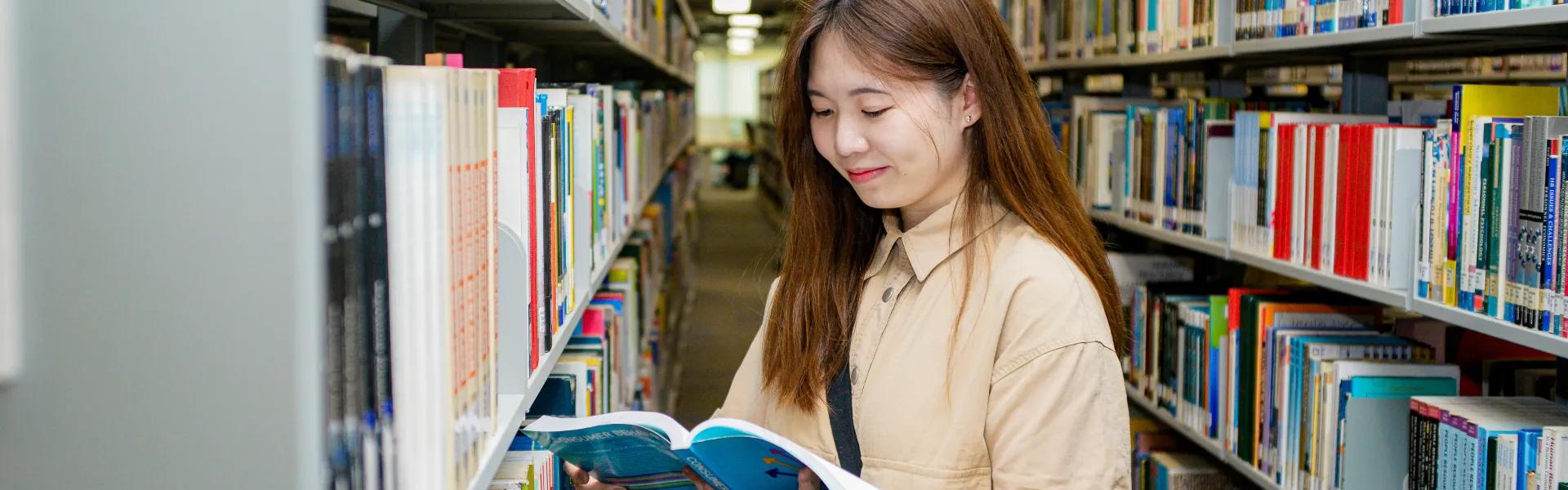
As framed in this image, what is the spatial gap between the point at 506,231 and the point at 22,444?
1.89ft

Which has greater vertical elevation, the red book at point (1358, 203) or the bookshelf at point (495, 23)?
the bookshelf at point (495, 23)

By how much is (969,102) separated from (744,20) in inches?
430

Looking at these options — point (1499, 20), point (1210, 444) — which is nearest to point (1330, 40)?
point (1499, 20)

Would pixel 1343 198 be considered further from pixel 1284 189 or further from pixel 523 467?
pixel 523 467

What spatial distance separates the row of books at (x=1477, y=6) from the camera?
172 cm

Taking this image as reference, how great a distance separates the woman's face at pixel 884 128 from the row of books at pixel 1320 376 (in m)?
1.01

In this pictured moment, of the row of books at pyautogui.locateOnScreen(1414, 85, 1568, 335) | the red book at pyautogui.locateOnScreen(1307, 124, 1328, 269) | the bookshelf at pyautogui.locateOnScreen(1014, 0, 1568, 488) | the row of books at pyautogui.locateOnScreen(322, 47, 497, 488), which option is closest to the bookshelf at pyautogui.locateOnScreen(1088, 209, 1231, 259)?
the bookshelf at pyautogui.locateOnScreen(1014, 0, 1568, 488)

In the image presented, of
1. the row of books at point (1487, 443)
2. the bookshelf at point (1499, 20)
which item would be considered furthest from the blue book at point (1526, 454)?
the bookshelf at point (1499, 20)

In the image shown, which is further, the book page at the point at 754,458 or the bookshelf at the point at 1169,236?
the bookshelf at the point at 1169,236

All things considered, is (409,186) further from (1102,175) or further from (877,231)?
(1102,175)

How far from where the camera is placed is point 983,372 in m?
1.50

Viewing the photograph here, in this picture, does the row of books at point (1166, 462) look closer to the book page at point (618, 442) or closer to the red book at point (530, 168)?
the book page at point (618, 442)

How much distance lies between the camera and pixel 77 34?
21.9 inches

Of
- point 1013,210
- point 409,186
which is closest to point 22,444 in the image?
point 409,186
